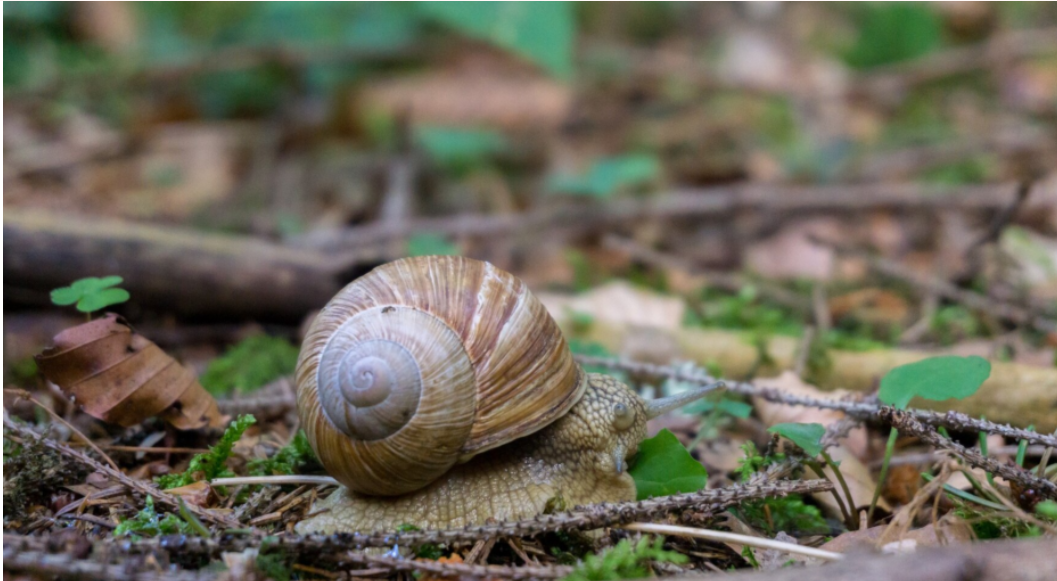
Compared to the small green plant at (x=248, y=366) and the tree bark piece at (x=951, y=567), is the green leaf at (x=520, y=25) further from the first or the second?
the tree bark piece at (x=951, y=567)

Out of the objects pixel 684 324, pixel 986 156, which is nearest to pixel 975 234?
pixel 986 156

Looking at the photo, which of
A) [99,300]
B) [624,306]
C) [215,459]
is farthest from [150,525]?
[624,306]

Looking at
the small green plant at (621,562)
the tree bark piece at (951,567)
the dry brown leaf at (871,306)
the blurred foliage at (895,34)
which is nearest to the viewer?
the tree bark piece at (951,567)

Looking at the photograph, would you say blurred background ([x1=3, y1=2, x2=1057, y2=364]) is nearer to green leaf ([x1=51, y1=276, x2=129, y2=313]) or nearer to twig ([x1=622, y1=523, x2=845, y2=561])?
green leaf ([x1=51, y1=276, x2=129, y2=313])

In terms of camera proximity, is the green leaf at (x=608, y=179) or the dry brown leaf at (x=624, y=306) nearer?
the dry brown leaf at (x=624, y=306)

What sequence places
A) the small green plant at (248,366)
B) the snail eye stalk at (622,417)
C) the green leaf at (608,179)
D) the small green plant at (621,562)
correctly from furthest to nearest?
the green leaf at (608,179)
the small green plant at (248,366)
the snail eye stalk at (622,417)
the small green plant at (621,562)

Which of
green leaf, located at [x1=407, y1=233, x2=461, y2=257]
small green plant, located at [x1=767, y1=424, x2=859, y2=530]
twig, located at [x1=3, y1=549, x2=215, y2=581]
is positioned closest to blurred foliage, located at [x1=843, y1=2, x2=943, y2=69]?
green leaf, located at [x1=407, y1=233, x2=461, y2=257]

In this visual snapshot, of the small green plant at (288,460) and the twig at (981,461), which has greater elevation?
the twig at (981,461)

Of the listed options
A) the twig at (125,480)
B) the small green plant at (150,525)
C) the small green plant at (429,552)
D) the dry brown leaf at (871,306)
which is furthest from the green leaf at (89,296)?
the dry brown leaf at (871,306)

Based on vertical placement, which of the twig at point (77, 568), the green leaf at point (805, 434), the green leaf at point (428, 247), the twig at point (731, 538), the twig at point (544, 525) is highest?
the green leaf at point (428, 247)
